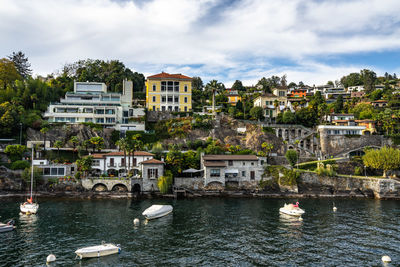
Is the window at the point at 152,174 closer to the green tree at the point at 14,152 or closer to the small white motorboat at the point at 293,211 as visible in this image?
the small white motorboat at the point at 293,211

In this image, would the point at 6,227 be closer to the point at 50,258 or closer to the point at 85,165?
the point at 50,258

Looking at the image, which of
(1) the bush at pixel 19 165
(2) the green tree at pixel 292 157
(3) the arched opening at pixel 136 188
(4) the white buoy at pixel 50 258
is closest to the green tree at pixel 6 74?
(1) the bush at pixel 19 165

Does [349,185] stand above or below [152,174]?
below

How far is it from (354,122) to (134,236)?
278ft

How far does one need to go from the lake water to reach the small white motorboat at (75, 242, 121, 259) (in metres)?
0.66

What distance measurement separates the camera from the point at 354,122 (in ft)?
319

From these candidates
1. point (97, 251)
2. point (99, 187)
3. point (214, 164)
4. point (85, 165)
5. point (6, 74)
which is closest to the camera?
point (97, 251)

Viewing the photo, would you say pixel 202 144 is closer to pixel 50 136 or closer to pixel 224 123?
pixel 224 123

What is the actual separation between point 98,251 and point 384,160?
70586 mm

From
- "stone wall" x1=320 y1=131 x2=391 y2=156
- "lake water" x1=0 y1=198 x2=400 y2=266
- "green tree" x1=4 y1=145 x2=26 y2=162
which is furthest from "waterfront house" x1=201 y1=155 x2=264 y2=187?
"green tree" x1=4 y1=145 x2=26 y2=162

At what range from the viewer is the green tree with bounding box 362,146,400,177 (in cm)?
7344

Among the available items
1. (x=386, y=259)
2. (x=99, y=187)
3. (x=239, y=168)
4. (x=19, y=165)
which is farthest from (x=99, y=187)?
(x=386, y=259)

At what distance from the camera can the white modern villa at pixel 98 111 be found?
3652 inches

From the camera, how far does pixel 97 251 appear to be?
32.6 metres
